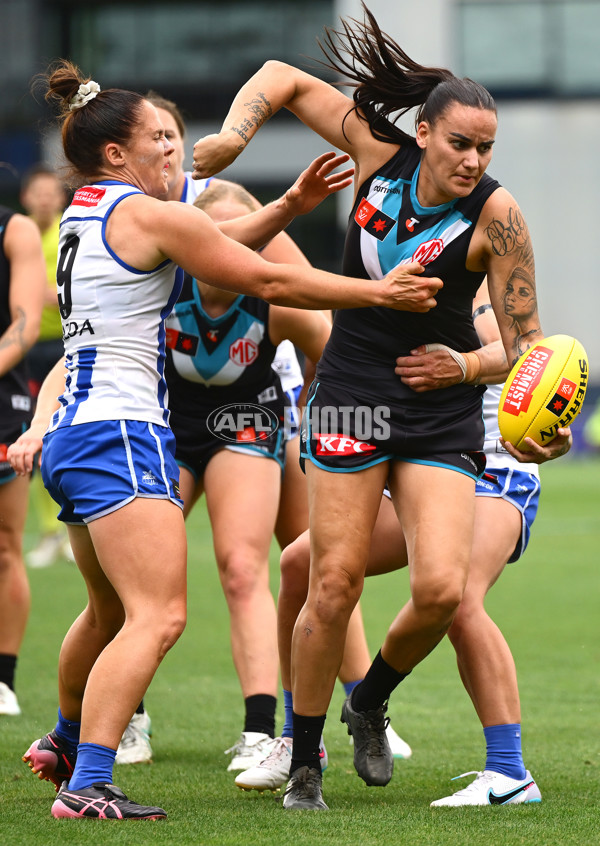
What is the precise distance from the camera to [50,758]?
12.9 feet

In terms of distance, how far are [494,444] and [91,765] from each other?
6.28 feet

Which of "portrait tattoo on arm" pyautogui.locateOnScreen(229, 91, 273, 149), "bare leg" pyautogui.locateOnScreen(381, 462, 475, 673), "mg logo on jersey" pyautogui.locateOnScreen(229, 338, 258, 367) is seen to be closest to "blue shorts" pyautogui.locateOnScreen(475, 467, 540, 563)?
"bare leg" pyautogui.locateOnScreen(381, 462, 475, 673)

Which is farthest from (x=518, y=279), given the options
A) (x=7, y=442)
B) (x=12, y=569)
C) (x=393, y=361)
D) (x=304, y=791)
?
(x=12, y=569)

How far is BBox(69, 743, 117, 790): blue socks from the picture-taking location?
3490mm

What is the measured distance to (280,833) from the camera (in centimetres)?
344

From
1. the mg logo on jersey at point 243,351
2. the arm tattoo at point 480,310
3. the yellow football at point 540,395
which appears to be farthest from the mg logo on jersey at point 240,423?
the yellow football at point 540,395

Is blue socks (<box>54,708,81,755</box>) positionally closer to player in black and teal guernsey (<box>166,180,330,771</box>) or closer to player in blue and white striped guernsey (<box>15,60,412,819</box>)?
player in blue and white striped guernsey (<box>15,60,412,819</box>)

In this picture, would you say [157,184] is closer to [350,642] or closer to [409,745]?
[350,642]

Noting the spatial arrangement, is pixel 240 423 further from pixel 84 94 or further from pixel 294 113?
pixel 84 94

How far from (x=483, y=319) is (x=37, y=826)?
2.33 m

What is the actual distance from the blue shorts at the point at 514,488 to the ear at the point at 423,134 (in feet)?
4.00

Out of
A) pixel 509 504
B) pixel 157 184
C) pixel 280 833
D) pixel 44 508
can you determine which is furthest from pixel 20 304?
pixel 44 508

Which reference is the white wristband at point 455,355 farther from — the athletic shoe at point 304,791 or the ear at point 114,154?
the athletic shoe at point 304,791

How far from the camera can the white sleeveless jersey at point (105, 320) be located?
3.64 meters
